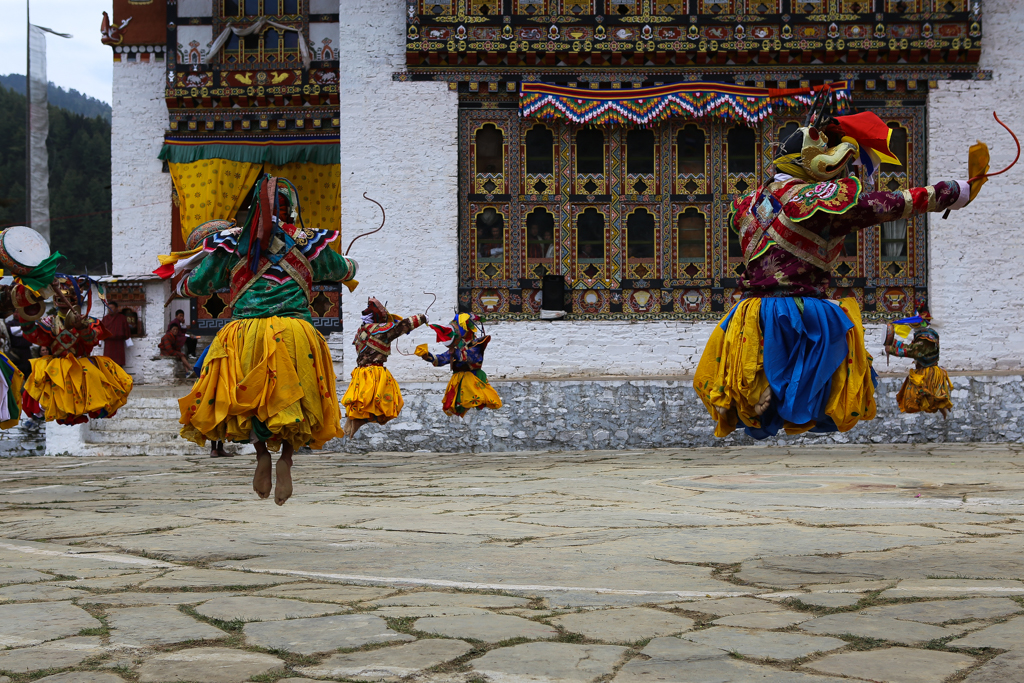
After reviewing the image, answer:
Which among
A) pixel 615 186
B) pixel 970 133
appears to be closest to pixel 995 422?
pixel 970 133

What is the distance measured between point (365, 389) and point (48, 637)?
7656 mm

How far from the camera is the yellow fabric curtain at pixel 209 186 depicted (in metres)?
16.3

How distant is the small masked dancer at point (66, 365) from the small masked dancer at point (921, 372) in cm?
849

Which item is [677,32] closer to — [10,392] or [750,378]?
[10,392]

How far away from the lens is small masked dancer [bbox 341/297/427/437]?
11234 mm

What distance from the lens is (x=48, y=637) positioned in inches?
141

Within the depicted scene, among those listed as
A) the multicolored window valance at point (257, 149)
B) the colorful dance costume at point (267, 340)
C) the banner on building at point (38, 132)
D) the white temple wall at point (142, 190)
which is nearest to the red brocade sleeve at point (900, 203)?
the colorful dance costume at point (267, 340)

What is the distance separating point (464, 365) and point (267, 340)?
6.24 m

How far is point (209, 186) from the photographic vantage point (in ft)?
53.6

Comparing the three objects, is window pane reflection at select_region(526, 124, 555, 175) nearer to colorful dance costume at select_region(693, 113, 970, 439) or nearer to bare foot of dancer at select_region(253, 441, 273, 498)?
colorful dance costume at select_region(693, 113, 970, 439)

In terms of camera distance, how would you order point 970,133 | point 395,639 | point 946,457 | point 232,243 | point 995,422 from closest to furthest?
point 395,639
point 232,243
point 946,457
point 995,422
point 970,133

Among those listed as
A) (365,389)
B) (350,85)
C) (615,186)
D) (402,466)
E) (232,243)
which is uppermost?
(350,85)

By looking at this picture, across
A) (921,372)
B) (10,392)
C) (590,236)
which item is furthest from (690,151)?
(10,392)

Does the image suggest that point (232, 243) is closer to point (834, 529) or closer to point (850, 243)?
point (834, 529)
